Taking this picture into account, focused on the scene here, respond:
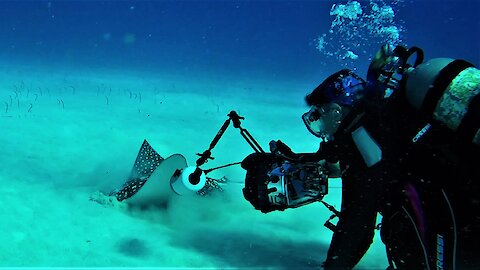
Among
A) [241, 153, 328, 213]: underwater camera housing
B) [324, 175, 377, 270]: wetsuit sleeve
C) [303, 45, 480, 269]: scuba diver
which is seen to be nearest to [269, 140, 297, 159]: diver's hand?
[241, 153, 328, 213]: underwater camera housing

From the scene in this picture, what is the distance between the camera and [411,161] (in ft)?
8.30

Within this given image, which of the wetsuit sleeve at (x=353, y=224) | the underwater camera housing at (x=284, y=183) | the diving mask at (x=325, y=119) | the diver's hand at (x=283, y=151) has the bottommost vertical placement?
the wetsuit sleeve at (x=353, y=224)

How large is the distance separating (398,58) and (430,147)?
0.84 meters

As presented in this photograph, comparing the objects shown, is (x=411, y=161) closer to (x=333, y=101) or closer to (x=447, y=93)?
(x=447, y=93)

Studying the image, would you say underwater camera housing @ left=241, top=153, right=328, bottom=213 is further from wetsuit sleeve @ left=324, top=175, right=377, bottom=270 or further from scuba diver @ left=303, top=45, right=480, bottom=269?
wetsuit sleeve @ left=324, top=175, right=377, bottom=270

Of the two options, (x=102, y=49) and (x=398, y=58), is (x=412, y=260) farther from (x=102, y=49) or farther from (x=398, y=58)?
(x=102, y=49)

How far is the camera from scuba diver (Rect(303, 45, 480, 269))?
226cm

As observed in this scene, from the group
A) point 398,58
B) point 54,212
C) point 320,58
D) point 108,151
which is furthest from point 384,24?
point 320,58

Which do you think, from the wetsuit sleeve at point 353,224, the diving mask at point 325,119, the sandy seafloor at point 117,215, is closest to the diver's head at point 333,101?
the diving mask at point 325,119

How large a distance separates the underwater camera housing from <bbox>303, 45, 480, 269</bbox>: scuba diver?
313 millimetres

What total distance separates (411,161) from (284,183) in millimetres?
1172

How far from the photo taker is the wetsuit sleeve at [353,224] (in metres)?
2.62

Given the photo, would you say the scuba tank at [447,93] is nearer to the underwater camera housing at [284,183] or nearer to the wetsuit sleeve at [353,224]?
the wetsuit sleeve at [353,224]

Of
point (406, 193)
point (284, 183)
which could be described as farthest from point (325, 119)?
point (406, 193)
